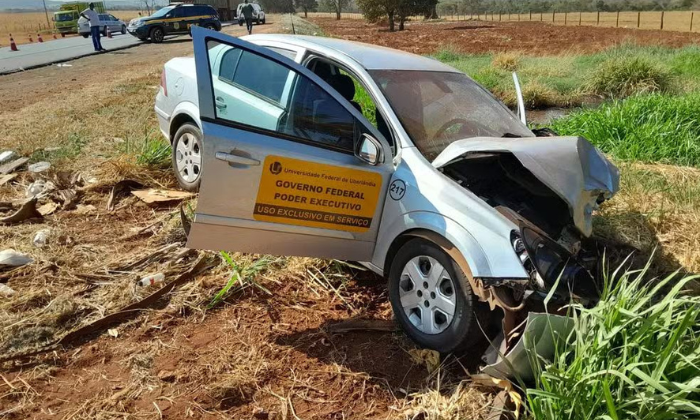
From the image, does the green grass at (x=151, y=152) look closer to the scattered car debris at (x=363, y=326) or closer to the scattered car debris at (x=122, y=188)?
the scattered car debris at (x=122, y=188)

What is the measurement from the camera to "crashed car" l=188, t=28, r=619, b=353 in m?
3.13

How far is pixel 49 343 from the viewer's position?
345 centimetres

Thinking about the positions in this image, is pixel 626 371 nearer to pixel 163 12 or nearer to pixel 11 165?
pixel 11 165

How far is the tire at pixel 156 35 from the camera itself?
28062mm

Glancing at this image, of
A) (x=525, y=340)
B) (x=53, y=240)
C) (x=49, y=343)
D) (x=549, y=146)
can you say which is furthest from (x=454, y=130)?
(x=53, y=240)

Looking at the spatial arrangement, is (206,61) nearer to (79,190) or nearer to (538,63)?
(79,190)

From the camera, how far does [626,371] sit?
247 cm

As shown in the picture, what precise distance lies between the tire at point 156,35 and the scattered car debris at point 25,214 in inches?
994

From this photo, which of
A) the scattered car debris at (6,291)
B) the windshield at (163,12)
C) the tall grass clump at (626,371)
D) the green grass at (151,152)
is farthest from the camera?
the windshield at (163,12)

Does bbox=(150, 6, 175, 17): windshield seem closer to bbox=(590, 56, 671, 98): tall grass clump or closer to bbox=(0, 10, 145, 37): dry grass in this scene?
bbox=(0, 10, 145, 37): dry grass

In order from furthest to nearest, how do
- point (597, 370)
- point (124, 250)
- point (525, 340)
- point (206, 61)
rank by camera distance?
point (124, 250), point (206, 61), point (525, 340), point (597, 370)

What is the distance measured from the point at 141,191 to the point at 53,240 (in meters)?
1.26

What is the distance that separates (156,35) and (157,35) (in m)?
0.06

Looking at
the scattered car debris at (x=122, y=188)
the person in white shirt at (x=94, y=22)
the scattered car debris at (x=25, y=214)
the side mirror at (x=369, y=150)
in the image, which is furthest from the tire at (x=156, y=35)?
the side mirror at (x=369, y=150)
